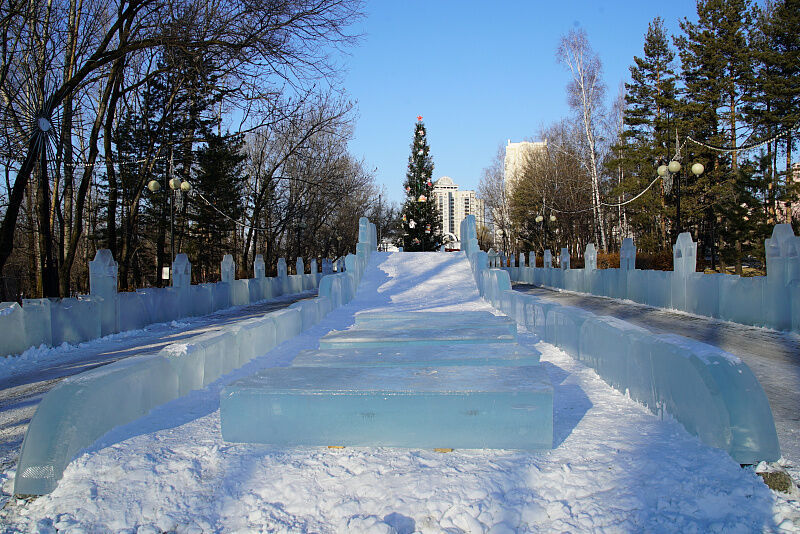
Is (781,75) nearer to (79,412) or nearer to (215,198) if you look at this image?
(215,198)

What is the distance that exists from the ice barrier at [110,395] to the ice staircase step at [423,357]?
99cm

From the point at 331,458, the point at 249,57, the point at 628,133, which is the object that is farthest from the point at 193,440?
the point at 628,133

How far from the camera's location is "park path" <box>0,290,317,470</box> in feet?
16.1

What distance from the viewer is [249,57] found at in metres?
15.5

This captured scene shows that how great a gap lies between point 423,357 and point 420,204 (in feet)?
126

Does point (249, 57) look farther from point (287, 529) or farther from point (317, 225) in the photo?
point (317, 225)

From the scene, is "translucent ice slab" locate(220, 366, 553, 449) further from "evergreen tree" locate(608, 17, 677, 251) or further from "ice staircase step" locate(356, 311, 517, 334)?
"evergreen tree" locate(608, 17, 677, 251)

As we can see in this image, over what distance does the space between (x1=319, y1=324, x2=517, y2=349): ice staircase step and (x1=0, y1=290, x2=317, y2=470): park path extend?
9.84ft

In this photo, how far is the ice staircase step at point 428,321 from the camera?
24.9 ft

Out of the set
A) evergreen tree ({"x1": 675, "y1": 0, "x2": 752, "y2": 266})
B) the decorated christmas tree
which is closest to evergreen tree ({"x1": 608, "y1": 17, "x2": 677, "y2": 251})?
evergreen tree ({"x1": 675, "y1": 0, "x2": 752, "y2": 266})

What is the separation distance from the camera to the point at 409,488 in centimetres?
295

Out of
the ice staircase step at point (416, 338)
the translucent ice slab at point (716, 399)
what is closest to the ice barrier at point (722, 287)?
the ice staircase step at point (416, 338)

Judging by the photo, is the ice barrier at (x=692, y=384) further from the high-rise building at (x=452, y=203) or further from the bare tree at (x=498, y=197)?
the high-rise building at (x=452, y=203)

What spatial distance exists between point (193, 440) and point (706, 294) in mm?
12685
